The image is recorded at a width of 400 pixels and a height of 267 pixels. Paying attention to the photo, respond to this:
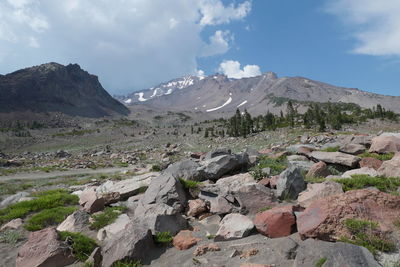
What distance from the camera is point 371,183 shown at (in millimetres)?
9734

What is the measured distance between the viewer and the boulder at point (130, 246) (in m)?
6.55

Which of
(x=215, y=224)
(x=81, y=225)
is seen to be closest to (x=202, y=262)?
(x=215, y=224)

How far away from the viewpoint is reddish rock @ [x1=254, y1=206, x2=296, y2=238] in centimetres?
681

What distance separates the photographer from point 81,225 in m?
9.05

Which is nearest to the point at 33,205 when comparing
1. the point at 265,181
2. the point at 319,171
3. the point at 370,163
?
the point at 265,181

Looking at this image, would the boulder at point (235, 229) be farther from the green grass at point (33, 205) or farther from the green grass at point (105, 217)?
the green grass at point (33, 205)

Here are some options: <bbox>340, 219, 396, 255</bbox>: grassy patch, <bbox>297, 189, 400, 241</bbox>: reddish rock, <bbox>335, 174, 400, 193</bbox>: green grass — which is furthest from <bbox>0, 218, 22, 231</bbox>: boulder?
<bbox>335, 174, 400, 193</bbox>: green grass

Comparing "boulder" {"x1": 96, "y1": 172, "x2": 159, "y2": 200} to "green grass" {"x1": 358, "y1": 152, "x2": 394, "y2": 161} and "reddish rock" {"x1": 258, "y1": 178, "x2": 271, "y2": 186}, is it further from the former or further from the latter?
"green grass" {"x1": 358, "y1": 152, "x2": 394, "y2": 161}

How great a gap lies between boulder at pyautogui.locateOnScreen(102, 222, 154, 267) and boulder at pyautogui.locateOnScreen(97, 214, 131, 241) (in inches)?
56.9

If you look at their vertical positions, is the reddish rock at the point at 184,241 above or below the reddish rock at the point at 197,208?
below

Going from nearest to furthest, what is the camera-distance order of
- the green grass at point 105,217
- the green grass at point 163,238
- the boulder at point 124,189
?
the green grass at point 163,238 → the green grass at point 105,217 → the boulder at point 124,189

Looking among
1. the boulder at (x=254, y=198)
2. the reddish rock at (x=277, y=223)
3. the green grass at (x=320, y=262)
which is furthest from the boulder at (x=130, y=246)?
A: the green grass at (x=320, y=262)

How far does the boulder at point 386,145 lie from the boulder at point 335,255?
43.0 feet

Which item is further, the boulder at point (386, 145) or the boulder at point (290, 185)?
the boulder at point (386, 145)
